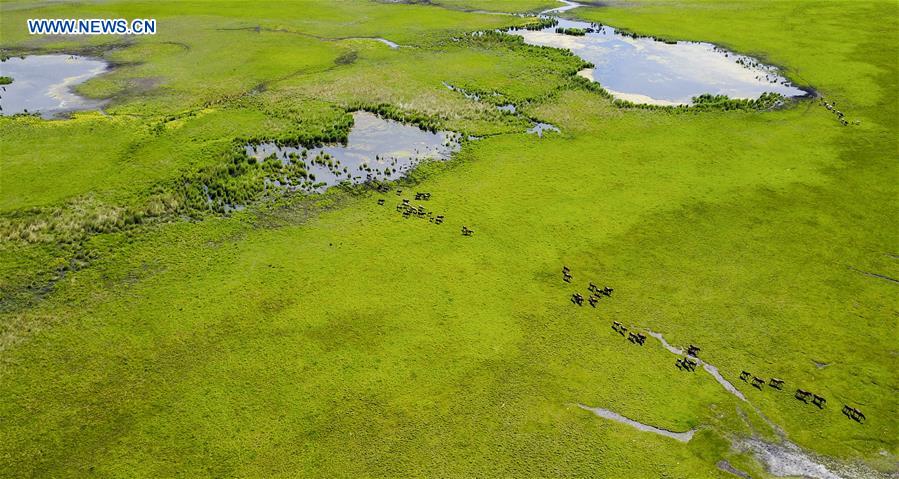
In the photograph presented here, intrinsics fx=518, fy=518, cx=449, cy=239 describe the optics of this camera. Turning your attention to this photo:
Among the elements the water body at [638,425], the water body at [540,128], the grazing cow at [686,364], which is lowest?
the water body at [638,425]

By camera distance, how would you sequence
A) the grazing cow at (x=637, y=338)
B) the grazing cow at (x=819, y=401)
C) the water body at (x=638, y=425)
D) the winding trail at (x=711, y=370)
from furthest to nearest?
the grazing cow at (x=637, y=338) < the winding trail at (x=711, y=370) < the grazing cow at (x=819, y=401) < the water body at (x=638, y=425)

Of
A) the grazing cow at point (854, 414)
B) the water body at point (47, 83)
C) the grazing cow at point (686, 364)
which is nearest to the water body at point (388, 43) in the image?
the water body at point (47, 83)

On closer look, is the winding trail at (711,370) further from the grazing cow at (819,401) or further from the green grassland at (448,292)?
the grazing cow at (819,401)

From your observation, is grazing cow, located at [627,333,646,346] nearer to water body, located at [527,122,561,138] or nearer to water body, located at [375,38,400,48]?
water body, located at [527,122,561,138]

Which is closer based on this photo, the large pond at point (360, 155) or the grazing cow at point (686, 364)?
the grazing cow at point (686, 364)

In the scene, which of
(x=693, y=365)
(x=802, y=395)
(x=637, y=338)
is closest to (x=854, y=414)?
(x=802, y=395)

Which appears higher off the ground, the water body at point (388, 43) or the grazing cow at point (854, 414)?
the water body at point (388, 43)

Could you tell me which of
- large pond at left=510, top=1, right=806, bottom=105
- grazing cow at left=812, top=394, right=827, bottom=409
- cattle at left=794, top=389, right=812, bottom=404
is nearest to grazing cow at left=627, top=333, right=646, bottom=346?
cattle at left=794, top=389, right=812, bottom=404

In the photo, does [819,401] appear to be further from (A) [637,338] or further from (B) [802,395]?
(A) [637,338]
